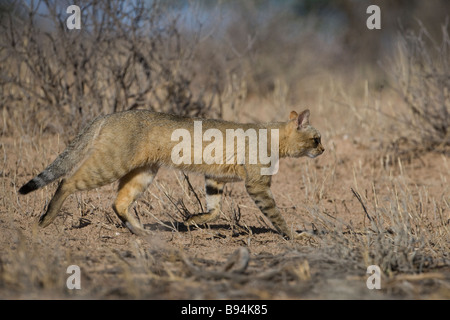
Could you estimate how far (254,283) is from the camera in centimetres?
378

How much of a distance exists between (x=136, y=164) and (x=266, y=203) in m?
1.42

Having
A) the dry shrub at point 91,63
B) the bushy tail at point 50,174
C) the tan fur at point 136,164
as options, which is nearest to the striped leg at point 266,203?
the tan fur at point 136,164

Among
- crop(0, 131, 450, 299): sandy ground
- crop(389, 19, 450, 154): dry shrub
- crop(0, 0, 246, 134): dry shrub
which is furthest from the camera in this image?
crop(389, 19, 450, 154): dry shrub

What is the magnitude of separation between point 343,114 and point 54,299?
8804 millimetres

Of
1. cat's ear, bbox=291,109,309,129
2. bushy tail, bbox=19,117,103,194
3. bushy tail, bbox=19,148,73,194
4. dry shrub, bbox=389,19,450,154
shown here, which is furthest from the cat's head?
dry shrub, bbox=389,19,450,154

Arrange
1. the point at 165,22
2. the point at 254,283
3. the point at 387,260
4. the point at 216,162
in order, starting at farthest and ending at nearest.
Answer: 1. the point at 165,22
2. the point at 216,162
3. the point at 387,260
4. the point at 254,283

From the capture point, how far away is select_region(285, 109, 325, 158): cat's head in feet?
20.4

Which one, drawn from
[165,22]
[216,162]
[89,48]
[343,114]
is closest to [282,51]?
[343,114]

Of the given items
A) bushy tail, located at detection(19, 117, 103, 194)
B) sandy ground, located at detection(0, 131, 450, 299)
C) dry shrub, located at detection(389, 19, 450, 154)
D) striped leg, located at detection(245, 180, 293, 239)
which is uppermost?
dry shrub, located at detection(389, 19, 450, 154)

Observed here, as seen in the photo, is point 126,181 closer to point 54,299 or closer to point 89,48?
point 54,299

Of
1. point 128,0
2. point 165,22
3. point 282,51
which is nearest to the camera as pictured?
point 128,0

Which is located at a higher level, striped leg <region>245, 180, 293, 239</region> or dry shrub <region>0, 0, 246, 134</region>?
dry shrub <region>0, 0, 246, 134</region>

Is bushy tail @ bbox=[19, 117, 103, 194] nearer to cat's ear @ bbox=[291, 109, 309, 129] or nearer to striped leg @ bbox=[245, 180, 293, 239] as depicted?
striped leg @ bbox=[245, 180, 293, 239]

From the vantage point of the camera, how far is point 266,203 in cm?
573
